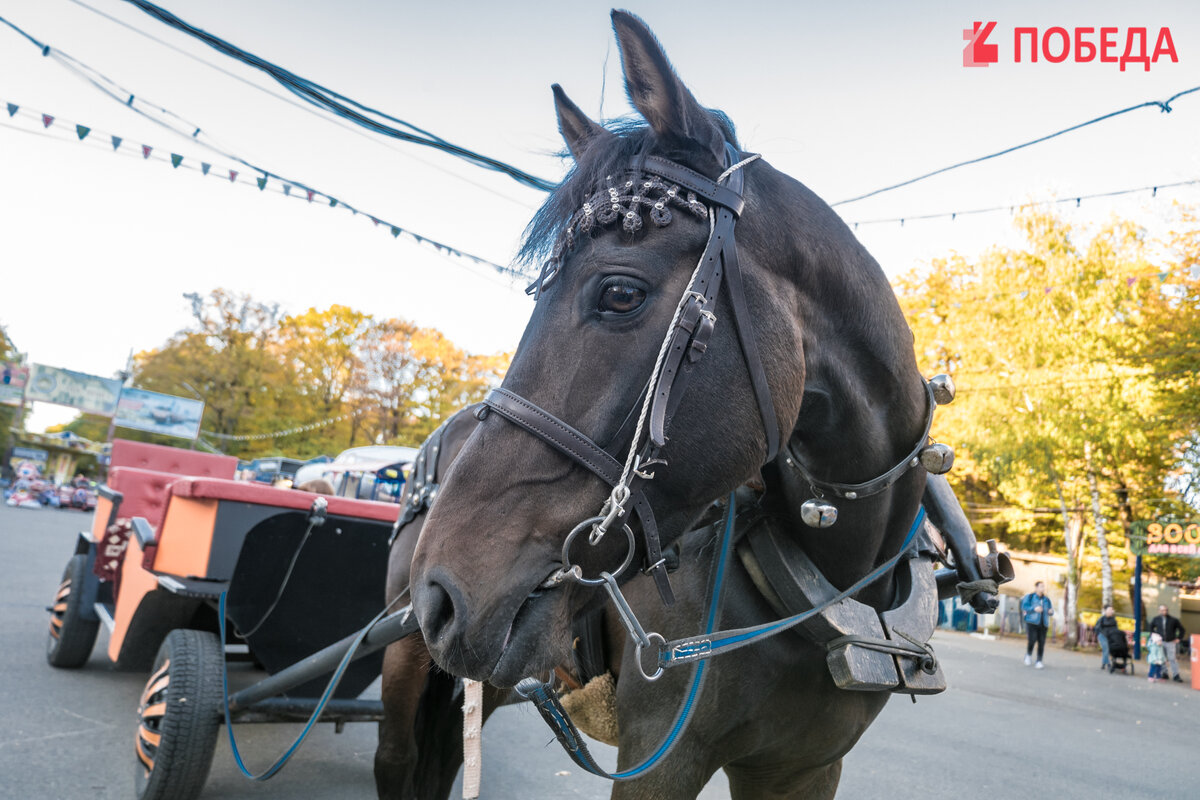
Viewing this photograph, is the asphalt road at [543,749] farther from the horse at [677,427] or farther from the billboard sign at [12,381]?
the billboard sign at [12,381]

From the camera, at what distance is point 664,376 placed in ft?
4.89

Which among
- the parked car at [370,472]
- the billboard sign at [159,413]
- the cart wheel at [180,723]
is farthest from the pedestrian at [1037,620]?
the billboard sign at [159,413]

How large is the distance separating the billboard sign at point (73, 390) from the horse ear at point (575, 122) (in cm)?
5288

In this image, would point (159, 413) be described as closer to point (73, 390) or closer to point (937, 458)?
point (73, 390)

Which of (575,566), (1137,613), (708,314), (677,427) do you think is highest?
(708,314)

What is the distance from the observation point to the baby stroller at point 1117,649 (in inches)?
620

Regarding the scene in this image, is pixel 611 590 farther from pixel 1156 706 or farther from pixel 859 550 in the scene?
pixel 1156 706

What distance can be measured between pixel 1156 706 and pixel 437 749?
1170 cm

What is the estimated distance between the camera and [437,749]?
11.8 ft

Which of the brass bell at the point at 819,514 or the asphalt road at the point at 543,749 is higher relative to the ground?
the brass bell at the point at 819,514

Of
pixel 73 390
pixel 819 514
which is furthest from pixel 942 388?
pixel 73 390

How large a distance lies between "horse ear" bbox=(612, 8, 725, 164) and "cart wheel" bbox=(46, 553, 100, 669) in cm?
661

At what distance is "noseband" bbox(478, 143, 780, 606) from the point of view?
144cm

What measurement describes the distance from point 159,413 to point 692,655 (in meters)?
50.0
